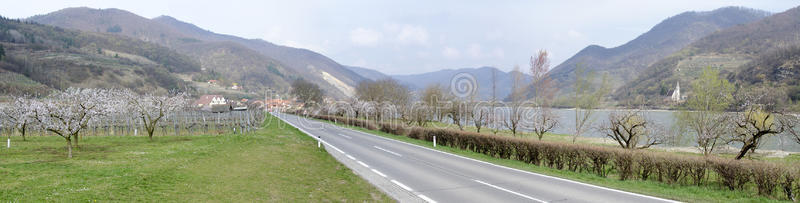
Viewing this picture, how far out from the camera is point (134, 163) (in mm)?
12945

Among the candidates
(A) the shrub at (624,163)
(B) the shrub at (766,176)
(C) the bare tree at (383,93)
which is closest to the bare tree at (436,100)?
(C) the bare tree at (383,93)

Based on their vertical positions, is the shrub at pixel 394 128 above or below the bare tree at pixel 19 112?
below

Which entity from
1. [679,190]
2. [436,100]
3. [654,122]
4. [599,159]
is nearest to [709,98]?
[654,122]

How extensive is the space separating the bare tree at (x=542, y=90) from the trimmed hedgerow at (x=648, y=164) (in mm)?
12726

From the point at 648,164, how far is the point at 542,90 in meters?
19.9

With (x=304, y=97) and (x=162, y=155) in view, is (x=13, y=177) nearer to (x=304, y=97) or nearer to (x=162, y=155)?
(x=162, y=155)

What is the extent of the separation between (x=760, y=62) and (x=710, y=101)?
477 ft

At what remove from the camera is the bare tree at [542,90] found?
101 feet

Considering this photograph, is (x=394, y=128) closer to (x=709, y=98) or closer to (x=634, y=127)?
(x=634, y=127)

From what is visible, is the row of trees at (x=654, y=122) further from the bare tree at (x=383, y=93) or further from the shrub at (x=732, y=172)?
the bare tree at (x=383, y=93)

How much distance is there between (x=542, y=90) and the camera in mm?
31875

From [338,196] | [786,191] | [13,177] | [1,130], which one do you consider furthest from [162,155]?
[1,130]

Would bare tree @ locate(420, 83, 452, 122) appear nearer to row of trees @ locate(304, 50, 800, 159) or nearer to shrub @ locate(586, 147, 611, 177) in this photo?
row of trees @ locate(304, 50, 800, 159)

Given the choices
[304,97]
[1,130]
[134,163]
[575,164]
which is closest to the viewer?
[134,163]
